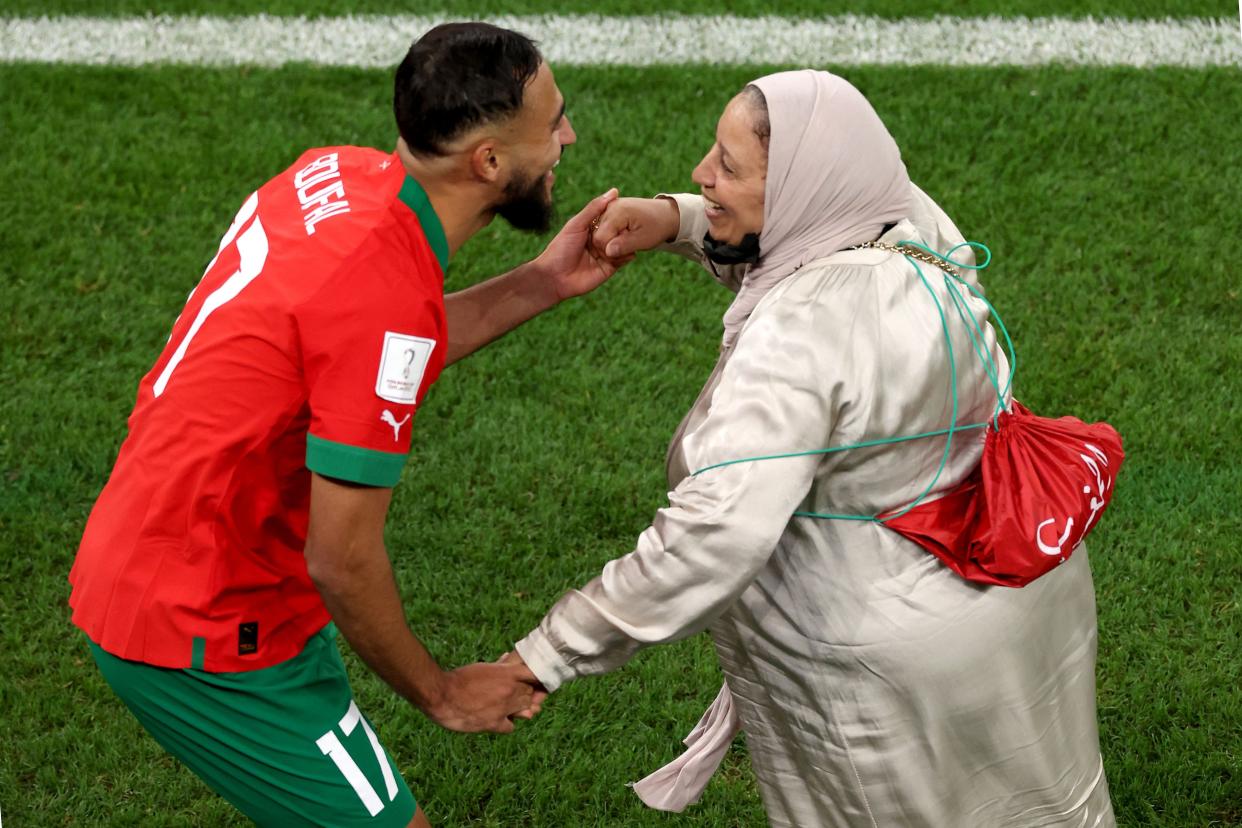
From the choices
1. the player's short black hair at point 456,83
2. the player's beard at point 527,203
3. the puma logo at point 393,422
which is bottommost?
the puma logo at point 393,422

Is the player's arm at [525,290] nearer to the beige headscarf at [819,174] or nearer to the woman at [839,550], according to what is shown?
the woman at [839,550]

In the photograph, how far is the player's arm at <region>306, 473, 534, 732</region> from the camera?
2803 mm

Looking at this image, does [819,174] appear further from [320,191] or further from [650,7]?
[650,7]

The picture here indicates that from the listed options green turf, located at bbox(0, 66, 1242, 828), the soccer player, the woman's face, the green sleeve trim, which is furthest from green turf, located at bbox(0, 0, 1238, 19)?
the green sleeve trim

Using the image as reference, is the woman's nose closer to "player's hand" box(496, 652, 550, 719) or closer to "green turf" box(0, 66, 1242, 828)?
"player's hand" box(496, 652, 550, 719)

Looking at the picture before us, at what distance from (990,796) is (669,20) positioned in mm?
5675

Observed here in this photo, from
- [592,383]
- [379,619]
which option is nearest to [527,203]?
[379,619]

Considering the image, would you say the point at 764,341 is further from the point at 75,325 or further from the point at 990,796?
the point at 75,325

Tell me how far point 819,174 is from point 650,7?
5.61 meters

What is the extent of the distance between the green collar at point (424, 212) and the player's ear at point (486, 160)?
0.36 feet

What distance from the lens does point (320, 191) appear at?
300 centimetres

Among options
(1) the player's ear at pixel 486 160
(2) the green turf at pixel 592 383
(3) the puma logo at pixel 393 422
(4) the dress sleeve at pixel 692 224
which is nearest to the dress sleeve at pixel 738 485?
(3) the puma logo at pixel 393 422

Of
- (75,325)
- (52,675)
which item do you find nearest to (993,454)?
(52,675)

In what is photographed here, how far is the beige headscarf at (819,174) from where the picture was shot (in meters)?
2.90
